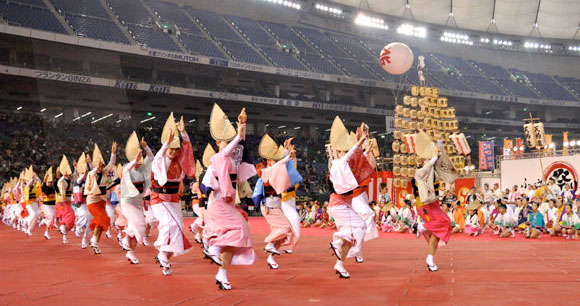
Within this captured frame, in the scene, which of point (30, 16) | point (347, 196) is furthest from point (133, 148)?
point (30, 16)

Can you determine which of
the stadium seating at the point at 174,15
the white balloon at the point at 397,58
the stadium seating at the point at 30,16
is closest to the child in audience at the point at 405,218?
the white balloon at the point at 397,58

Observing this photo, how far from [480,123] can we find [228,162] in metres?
38.5

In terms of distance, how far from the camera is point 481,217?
15547mm

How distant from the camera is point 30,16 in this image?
89.1 feet

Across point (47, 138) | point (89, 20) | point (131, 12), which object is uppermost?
point (131, 12)

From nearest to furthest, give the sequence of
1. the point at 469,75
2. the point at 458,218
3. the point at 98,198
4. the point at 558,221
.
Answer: the point at 98,198 < the point at 558,221 < the point at 458,218 < the point at 469,75

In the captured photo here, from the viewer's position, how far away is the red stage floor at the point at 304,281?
5008 mm

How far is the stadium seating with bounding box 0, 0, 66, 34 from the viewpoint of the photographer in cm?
2621

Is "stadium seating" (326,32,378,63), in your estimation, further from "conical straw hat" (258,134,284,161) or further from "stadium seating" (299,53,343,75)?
"conical straw hat" (258,134,284,161)

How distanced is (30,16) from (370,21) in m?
22.9

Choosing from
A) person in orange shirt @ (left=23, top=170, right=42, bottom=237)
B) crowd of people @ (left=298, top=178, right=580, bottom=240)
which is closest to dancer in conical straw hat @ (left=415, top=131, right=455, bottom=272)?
crowd of people @ (left=298, top=178, right=580, bottom=240)

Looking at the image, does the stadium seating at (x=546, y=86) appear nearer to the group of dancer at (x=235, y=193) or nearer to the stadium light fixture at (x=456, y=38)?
the stadium light fixture at (x=456, y=38)

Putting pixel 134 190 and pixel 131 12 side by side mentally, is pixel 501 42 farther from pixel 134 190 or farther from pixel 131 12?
pixel 134 190

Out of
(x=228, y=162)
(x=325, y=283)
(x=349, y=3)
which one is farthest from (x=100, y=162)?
(x=349, y=3)
